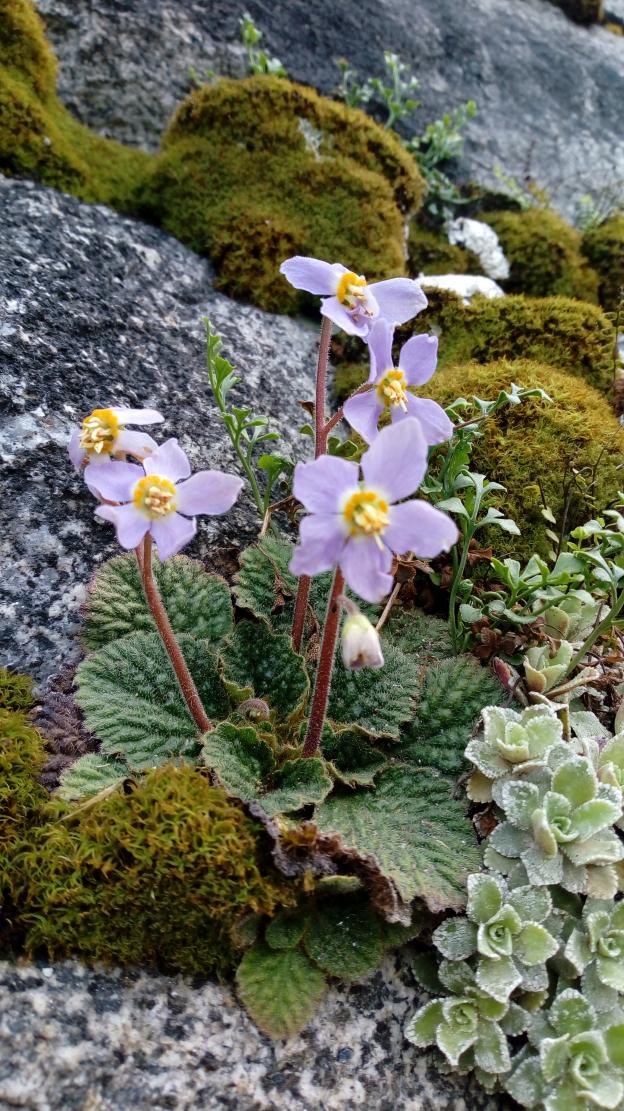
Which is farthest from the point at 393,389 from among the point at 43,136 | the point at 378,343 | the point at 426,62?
the point at 426,62

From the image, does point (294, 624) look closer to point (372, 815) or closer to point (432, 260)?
point (372, 815)

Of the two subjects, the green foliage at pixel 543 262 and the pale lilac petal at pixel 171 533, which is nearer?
the pale lilac petal at pixel 171 533

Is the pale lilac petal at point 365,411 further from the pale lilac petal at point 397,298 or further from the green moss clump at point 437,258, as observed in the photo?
the green moss clump at point 437,258

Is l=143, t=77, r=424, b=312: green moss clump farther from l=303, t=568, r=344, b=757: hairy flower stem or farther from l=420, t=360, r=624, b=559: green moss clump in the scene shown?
l=303, t=568, r=344, b=757: hairy flower stem

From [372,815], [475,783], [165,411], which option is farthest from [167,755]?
[165,411]

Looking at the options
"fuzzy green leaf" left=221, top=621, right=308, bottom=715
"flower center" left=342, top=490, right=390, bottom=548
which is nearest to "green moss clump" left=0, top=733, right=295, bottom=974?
"fuzzy green leaf" left=221, top=621, right=308, bottom=715

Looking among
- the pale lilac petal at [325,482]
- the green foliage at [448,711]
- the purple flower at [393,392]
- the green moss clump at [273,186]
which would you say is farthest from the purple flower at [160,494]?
the green moss clump at [273,186]
